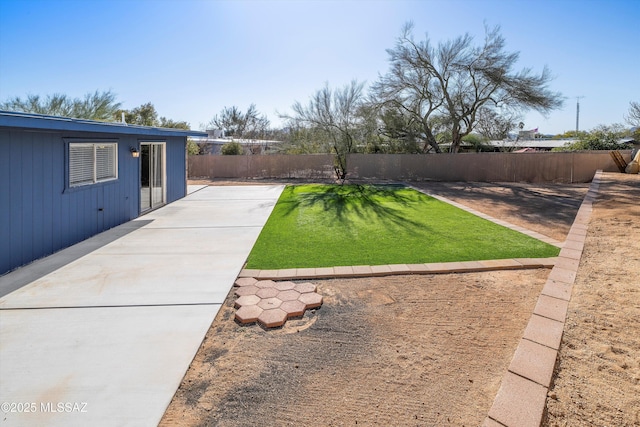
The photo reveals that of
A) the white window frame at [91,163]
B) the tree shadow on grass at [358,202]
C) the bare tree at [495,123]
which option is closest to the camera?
the white window frame at [91,163]

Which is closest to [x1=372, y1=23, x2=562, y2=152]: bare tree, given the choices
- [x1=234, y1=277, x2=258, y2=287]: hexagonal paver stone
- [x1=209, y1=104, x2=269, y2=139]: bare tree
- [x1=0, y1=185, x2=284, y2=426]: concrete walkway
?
[x1=0, y1=185, x2=284, y2=426]: concrete walkway

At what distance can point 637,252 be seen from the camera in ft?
14.2

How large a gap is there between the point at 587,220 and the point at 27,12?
581 inches

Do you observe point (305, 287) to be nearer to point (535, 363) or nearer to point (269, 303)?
point (269, 303)

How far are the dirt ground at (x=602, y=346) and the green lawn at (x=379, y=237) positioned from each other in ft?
2.89

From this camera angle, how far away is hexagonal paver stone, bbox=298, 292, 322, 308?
3340 millimetres

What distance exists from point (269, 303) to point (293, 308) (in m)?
0.26

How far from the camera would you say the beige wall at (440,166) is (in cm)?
1636

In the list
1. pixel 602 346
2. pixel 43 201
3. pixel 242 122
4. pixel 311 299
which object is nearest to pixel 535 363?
pixel 602 346

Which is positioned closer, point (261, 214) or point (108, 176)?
point (108, 176)

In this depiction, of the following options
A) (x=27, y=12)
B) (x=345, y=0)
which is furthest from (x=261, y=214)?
(x=27, y=12)

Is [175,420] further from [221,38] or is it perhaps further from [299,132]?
[299,132]

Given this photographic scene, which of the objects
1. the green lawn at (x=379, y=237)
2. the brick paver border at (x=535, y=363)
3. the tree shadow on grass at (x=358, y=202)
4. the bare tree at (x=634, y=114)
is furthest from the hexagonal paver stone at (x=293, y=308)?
the bare tree at (x=634, y=114)

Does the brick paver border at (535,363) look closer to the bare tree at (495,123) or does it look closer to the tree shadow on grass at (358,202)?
the tree shadow on grass at (358,202)
